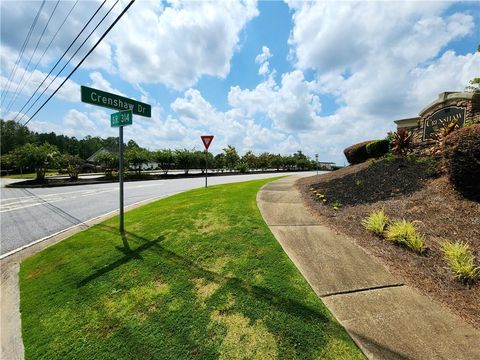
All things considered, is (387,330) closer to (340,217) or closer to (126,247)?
(340,217)

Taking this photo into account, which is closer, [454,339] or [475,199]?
[454,339]

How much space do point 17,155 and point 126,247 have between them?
2656cm

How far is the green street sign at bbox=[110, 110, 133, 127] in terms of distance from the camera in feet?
18.0

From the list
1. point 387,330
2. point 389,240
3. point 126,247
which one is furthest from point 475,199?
point 126,247

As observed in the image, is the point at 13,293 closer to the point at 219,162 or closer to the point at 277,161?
the point at 219,162

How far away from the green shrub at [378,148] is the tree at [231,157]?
123 feet

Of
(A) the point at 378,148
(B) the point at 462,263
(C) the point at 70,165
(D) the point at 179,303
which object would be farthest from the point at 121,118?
(C) the point at 70,165

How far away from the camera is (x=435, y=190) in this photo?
6.64m

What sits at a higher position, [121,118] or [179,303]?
[121,118]

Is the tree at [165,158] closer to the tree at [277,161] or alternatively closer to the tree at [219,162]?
the tree at [219,162]

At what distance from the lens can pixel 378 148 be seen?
1312 cm

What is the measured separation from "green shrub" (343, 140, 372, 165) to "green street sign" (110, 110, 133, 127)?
13.3 m

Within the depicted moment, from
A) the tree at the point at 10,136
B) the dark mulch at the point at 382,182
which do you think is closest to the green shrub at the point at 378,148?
the dark mulch at the point at 382,182

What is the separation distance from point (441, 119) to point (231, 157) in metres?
40.6
